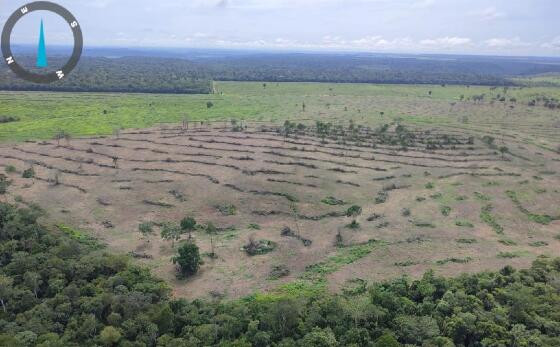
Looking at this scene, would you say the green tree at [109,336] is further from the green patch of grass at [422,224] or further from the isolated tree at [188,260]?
the green patch of grass at [422,224]

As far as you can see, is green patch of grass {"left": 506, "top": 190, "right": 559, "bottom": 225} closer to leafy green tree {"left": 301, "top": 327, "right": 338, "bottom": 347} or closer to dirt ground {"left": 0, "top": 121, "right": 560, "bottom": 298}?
dirt ground {"left": 0, "top": 121, "right": 560, "bottom": 298}

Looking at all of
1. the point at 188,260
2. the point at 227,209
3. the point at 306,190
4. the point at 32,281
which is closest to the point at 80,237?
the point at 32,281

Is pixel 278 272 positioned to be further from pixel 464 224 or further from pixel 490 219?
pixel 490 219

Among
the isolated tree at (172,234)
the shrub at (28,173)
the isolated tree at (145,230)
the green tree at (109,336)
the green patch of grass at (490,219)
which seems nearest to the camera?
the green tree at (109,336)

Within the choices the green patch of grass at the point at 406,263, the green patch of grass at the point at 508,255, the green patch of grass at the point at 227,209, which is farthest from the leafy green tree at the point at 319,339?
the green patch of grass at the point at 227,209

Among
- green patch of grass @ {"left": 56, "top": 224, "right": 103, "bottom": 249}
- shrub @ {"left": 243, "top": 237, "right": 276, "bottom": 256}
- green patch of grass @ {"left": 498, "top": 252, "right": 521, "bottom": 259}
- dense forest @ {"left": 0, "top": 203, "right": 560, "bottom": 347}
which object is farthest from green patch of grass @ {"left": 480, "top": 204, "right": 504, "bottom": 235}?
green patch of grass @ {"left": 56, "top": 224, "right": 103, "bottom": 249}

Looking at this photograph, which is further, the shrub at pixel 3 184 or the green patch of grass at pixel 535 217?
the shrub at pixel 3 184

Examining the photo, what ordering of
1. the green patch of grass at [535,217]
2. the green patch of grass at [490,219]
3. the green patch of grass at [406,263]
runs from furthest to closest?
the green patch of grass at [535,217] < the green patch of grass at [490,219] < the green patch of grass at [406,263]

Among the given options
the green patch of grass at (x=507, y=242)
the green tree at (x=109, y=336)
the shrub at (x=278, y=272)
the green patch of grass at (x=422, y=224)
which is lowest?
the shrub at (x=278, y=272)
